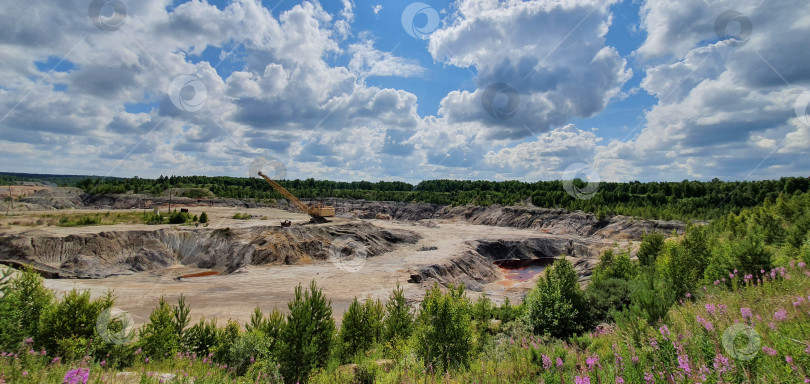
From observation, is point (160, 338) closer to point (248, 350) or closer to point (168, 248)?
point (248, 350)

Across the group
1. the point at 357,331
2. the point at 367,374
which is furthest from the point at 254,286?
the point at 367,374

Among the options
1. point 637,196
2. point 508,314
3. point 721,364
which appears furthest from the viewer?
point 637,196

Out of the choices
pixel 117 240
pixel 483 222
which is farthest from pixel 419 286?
pixel 483 222

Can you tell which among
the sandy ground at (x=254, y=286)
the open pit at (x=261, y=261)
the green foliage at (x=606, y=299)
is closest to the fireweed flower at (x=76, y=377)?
the sandy ground at (x=254, y=286)

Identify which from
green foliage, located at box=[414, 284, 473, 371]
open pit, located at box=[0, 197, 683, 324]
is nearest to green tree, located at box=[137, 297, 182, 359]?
green foliage, located at box=[414, 284, 473, 371]

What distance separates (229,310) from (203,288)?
9.89 meters

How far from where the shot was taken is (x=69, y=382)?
263 inches

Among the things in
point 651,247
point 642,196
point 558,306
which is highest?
point 642,196

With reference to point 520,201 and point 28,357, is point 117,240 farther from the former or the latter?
point 520,201

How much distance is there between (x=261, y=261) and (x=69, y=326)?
36.2 m

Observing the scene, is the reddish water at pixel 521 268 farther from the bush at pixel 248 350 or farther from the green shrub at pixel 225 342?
the bush at pixel 248 350

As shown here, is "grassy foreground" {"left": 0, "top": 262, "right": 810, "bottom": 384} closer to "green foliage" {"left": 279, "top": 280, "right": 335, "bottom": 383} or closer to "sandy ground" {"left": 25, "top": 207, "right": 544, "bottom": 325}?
"green foliage" {"left": 279, "top": 280, "right": 335, "bottom": 383}

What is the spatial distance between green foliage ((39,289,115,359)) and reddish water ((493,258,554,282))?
5110 cm

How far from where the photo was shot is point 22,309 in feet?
41.3
